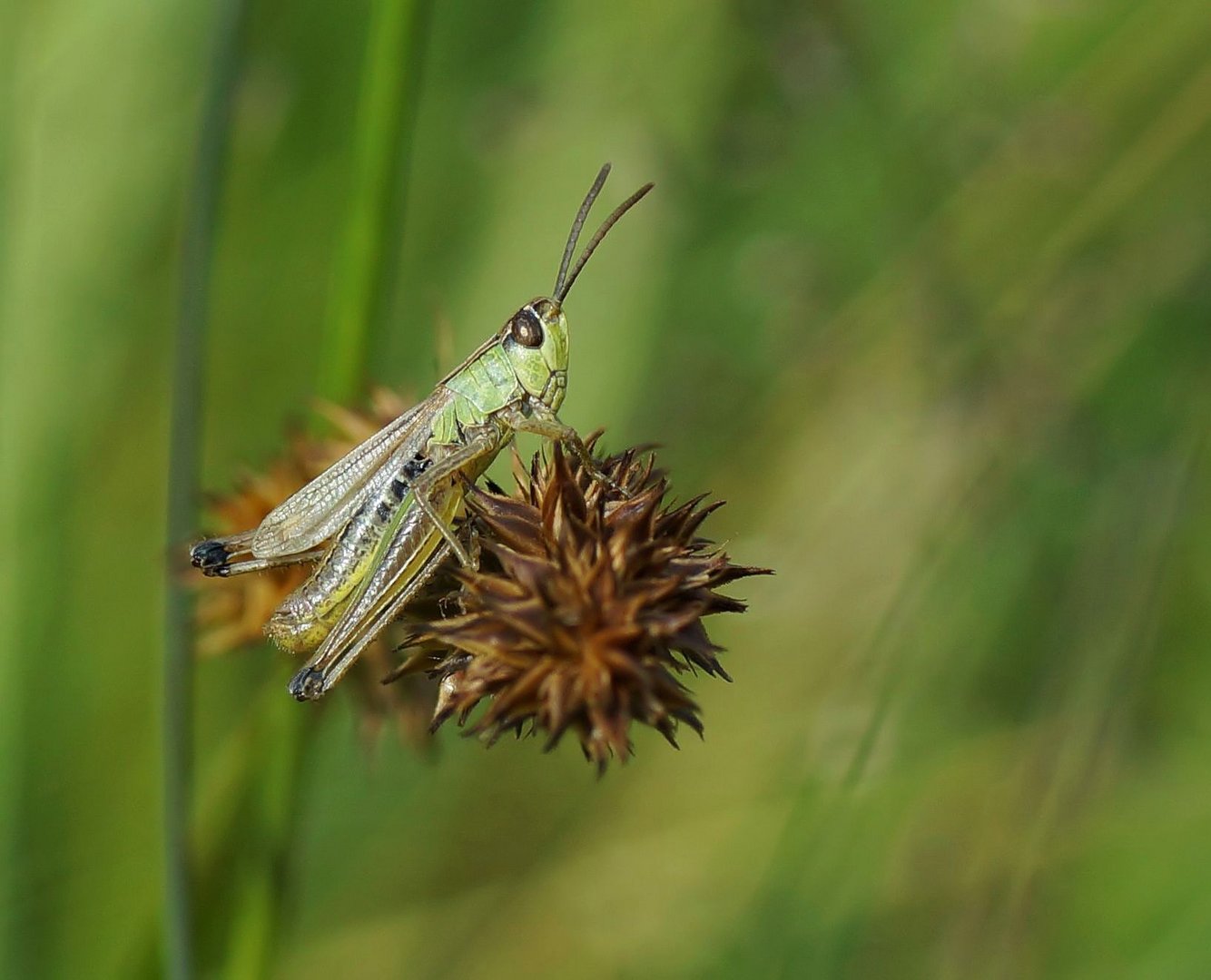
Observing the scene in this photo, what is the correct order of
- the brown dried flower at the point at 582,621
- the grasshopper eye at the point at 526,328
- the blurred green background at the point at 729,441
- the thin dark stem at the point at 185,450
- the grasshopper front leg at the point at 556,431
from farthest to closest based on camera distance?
1. the blurred green background at the point at 729,441
2. the grasshopper eye at the point at 526,328
3. the thin dark stem at the point at 185,450
4. the grasshopper front leg at the point at 556,431
5. the brown dried flower at the point at 582,621

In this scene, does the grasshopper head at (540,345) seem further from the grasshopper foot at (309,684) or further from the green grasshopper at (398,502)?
the grasshopper foot at (309,684)

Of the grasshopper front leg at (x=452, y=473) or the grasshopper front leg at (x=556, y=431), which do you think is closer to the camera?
the grasshopper front leg at (x=556, y=431)

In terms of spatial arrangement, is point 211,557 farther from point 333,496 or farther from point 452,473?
point 452,473

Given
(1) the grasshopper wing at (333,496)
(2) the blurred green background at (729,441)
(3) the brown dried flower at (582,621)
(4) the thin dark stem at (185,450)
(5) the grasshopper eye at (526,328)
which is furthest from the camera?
(2) the blurred green background at (729,441)

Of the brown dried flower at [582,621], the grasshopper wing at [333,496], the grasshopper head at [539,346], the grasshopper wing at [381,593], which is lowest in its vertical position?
the brown dried flower at [582,621]

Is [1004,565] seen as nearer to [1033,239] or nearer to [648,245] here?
[1033,239]

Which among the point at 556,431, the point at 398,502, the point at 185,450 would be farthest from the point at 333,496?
the point at 556,431

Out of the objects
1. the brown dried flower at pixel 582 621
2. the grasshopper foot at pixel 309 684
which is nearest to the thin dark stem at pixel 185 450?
the grasshopper foot at pixel 309 684
